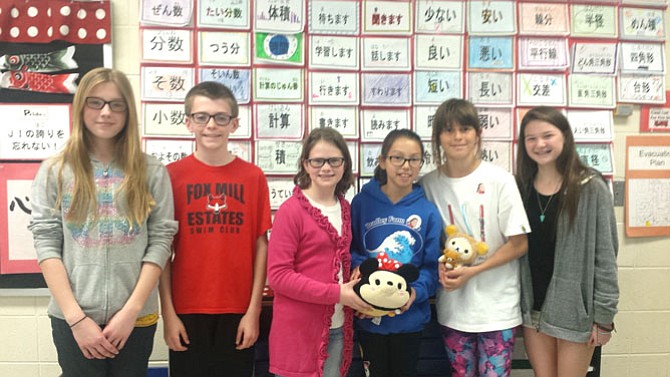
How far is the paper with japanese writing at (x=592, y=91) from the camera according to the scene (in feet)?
7.04

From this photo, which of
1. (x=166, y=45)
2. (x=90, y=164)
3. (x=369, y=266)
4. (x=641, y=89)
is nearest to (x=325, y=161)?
(x=369, y=266)

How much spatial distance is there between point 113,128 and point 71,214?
0.89 feet

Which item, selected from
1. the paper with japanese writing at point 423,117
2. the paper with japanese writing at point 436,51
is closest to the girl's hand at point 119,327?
A: the paper with japanese writing at point 423,117

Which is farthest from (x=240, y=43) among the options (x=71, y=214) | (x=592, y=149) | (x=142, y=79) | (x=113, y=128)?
(x=592, y=149)

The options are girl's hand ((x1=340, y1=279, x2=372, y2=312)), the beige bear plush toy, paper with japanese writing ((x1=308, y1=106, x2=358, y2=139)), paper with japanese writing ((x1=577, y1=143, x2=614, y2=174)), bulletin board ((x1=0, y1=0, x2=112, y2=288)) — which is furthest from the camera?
paper with japanese writing ((x1=577, y1=143, x2=614, y2=174))

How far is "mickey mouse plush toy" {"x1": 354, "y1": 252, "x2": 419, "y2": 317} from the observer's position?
1.43 meters

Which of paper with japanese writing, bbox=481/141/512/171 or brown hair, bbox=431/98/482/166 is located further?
paper with japanese writing, bbox=481/141/512/171

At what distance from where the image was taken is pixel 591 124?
85.0 inches

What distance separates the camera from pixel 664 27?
2182 mm

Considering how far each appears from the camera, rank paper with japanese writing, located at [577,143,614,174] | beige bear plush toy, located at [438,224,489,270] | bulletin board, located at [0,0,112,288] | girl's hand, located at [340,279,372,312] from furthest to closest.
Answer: paper with japanese writing, located at [577,143,614,174] → bulletin board, located at [0,0,112,288] → beige bear plush toy, located at [438,224,489,270] → girl's hand, located at [340,279,372,312]

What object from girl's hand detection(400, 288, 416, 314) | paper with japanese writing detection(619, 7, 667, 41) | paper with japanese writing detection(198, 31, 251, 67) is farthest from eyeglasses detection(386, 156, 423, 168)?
paper with japanese writing detection(619, 7, 667, 41)

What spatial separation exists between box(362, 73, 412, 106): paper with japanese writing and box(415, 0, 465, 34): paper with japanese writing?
0.73ft

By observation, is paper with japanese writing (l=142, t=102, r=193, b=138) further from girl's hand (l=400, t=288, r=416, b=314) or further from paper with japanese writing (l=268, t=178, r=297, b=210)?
girl's hand (l=400, t=288, r=416, b=314)

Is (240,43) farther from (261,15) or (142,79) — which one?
(142,79)
